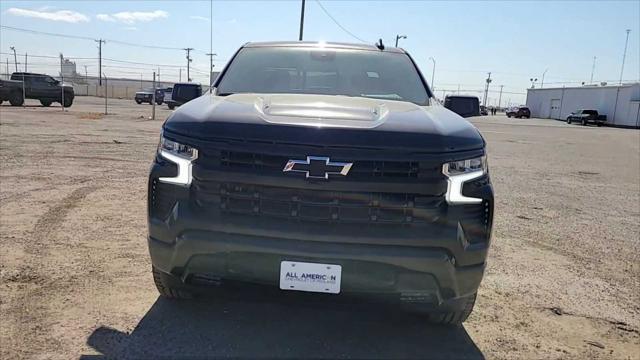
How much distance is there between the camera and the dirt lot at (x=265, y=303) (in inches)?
122

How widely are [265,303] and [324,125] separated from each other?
1203 millimetres

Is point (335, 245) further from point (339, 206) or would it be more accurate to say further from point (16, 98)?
point (16, 98)

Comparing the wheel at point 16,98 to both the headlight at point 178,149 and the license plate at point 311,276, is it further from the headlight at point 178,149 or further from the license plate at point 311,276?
the license plate at point 311,276

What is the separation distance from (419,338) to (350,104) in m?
1.52

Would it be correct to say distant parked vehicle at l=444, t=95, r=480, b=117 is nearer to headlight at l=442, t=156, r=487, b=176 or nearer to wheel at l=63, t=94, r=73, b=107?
headlight at l=442, t=156, r=487, b=176

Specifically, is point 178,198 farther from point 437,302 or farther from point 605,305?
point 605,305

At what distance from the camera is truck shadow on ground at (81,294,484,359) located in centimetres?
298

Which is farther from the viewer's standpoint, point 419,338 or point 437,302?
point 419,338

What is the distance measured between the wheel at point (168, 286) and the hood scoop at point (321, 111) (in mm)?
1072

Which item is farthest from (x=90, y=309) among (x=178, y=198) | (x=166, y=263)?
(x=178, y=198)

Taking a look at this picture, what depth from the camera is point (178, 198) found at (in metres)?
2.68

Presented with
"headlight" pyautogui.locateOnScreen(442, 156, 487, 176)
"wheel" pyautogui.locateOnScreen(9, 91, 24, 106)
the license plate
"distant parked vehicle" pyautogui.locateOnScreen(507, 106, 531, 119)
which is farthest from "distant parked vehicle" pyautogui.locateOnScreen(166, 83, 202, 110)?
"distant parked vehicle" pyautogui.locateOnScreen(507, 106, 531, 119)

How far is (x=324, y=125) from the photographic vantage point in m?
2.68

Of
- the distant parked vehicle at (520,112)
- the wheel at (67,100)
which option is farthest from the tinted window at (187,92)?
the distant parked vehicle at (520,112)
